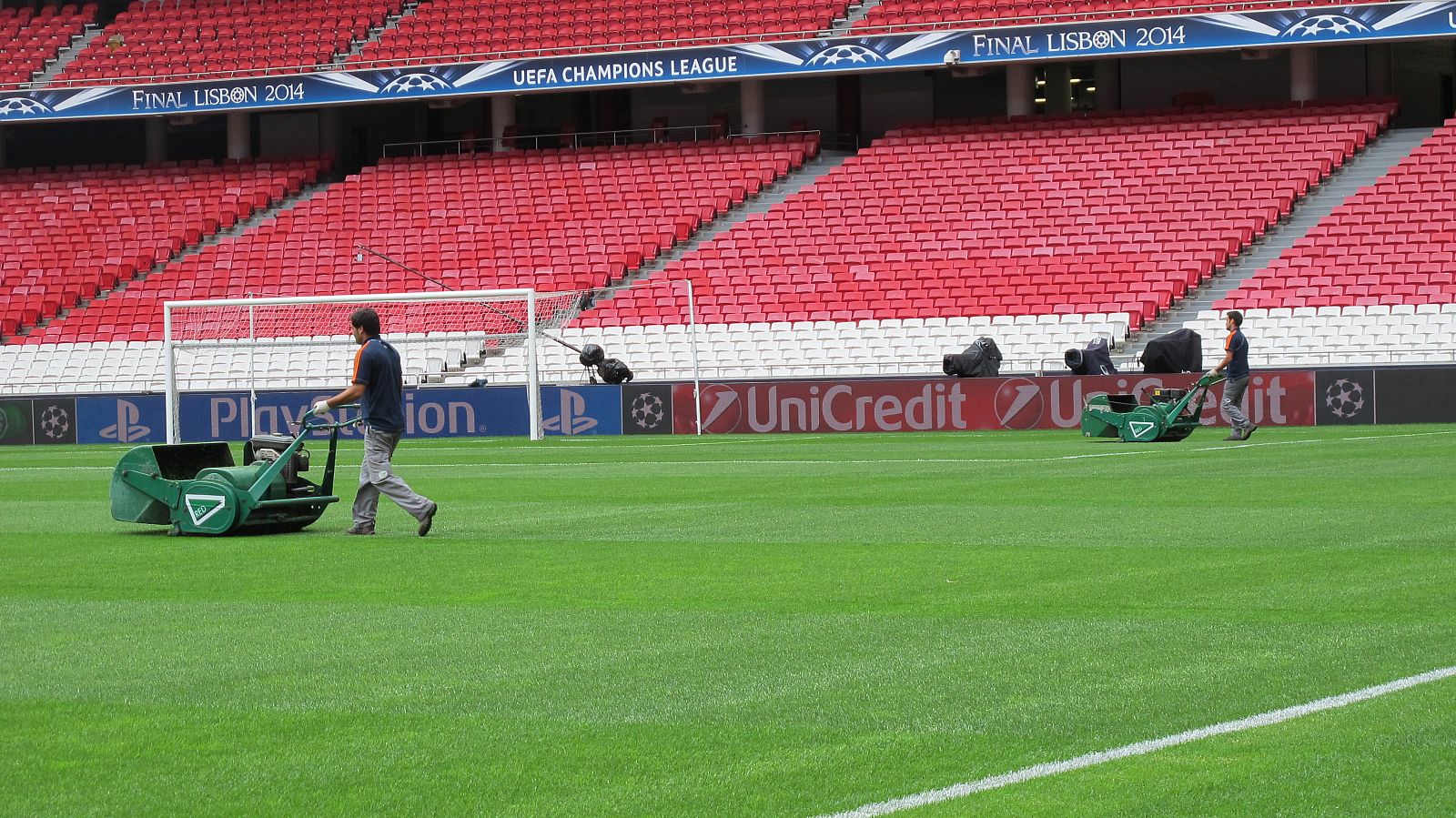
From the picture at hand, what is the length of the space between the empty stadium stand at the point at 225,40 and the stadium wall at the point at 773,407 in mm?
14420

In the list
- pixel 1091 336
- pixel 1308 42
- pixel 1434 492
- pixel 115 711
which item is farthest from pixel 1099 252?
pixel 115 711

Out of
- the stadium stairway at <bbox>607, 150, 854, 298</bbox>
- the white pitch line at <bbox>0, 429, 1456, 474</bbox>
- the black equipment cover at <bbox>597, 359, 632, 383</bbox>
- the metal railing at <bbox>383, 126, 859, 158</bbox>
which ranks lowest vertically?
the white pitch line at <bbox>0, 429, 1456, 474</bbox>

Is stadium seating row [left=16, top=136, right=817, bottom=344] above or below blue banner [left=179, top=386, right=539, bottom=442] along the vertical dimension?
Answer: above

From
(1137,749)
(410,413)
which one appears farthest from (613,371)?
(1137,749)

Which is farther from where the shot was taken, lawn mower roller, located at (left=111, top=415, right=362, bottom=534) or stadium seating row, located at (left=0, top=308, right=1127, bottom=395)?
stadium seating row, located at (left=0, top=308, right=1127, bottom=395)

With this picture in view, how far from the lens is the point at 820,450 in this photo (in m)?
26.0

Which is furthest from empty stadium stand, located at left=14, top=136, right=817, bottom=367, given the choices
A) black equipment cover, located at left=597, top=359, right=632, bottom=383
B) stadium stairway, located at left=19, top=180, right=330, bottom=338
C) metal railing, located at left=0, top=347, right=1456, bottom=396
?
black equipment cover, located at left=597, top=359, right=632, bottom=383

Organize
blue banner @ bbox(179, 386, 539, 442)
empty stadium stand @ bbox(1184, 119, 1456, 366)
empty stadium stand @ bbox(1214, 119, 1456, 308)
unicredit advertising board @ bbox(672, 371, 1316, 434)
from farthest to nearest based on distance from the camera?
blue banner @ bbox(179, 386, 539, 442), empty stadium stand @ bbox(1214, 119, 1456, 308), empty stadium stand @ bbox(1184, 119, 1456, 366), unicredit advertising board @ bbox(672, 371, 1316, 434)

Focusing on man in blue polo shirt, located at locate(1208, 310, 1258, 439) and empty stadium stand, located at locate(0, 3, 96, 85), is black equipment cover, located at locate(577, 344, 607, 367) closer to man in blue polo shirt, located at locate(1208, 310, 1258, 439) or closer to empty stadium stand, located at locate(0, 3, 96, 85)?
man in blue polo shirt, located at locate(1208, 310, 1258, 439)

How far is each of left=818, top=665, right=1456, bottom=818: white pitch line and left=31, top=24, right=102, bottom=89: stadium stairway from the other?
4738 centimetres

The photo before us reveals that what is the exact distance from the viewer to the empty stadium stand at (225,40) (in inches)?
1916

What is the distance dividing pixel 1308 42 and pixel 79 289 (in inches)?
1123

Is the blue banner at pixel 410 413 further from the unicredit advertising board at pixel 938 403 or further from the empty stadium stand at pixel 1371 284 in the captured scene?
the empty stadium stand at pixel 1371 284

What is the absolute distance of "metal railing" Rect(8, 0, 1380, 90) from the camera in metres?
40.8
